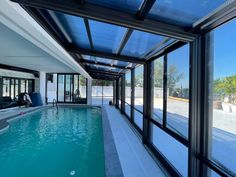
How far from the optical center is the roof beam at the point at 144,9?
1.92 meters

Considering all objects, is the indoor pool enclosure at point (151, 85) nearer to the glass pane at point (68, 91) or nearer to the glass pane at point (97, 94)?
the glass pane at point (68, 91)

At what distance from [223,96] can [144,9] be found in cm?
123

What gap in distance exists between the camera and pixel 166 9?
204cm

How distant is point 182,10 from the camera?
78.4 inches

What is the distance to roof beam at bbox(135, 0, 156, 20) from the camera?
1.92 m

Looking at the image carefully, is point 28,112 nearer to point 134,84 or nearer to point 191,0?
point 134,84

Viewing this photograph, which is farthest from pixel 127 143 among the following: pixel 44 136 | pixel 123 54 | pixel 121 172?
pixel 44 136

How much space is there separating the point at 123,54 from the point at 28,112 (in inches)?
351

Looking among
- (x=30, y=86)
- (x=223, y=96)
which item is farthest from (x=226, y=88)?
(x=30, y=86)

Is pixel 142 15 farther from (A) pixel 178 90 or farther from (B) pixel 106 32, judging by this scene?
(A) pixel 178 90

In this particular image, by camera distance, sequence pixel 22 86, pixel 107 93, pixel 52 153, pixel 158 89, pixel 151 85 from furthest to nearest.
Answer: pixel 107 93, pixel 22 86, pixel 151 85, pixel 52 153, pixel 158 89

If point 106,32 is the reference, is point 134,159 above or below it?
below

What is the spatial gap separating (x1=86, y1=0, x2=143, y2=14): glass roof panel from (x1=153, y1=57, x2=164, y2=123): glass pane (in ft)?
7.13

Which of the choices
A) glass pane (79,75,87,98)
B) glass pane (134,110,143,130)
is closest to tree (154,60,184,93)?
glass pane (134,110,143,130)
